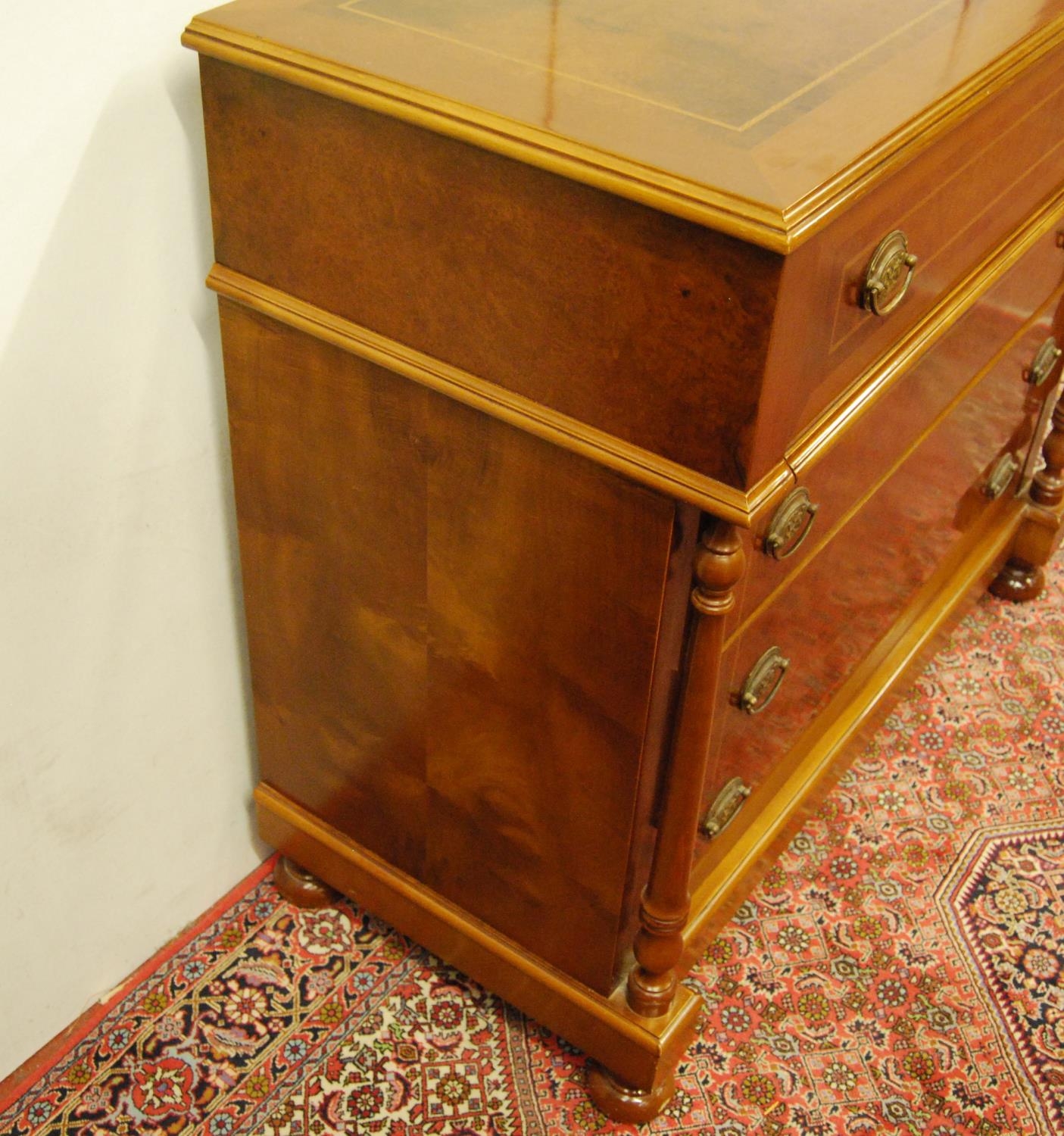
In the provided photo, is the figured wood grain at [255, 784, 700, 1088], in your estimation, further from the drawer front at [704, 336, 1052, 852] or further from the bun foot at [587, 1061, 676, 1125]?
the drawer front at [704, 336, 1052, 852]

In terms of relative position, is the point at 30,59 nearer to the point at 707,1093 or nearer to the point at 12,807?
the point at 12,807

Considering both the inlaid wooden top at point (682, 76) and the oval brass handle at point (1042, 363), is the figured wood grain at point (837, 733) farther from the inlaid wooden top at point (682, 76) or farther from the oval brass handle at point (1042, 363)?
the inlaid wooden top at point (682, 76)

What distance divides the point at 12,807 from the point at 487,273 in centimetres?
68

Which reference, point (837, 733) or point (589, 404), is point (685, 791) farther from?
point (837, 733)

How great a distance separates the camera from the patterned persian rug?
131 cm

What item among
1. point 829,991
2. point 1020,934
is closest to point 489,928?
point 829,991

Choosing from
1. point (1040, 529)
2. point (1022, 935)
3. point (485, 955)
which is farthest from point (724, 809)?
point (1040, 529)

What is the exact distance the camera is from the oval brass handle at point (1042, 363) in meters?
1.60

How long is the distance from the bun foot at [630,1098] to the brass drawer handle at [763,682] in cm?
38

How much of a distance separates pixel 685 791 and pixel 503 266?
0.45 metres

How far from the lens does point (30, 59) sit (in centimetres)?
92

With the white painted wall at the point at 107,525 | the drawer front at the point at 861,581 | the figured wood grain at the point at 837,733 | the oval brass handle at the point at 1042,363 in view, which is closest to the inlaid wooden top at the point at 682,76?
the white painted wall at the point at 107,525

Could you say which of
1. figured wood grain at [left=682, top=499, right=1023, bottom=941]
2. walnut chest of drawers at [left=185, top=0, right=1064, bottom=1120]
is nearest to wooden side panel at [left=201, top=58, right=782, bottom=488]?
walnut chest of drawers at [left=185, top=0, right=1064, bottom=1120]

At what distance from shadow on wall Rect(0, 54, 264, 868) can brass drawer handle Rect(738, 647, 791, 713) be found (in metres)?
0.53
